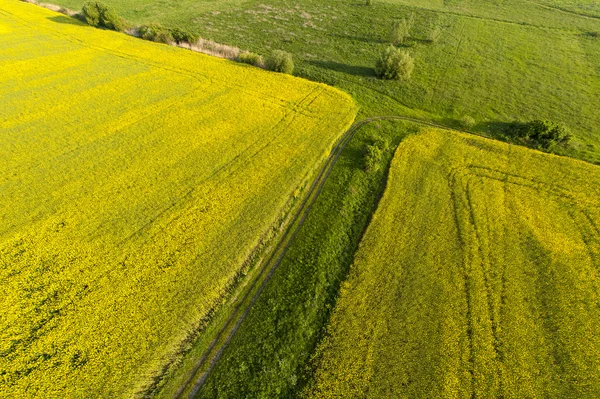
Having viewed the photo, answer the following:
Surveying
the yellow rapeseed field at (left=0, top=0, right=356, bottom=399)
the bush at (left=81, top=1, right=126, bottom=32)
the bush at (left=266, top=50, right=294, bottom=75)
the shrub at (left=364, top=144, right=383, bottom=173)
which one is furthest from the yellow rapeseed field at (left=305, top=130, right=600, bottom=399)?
the bush at (left=81, top=1, right=126, bottom=32)

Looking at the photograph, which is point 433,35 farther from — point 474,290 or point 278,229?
point 278,229

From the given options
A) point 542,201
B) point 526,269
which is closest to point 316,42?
point 542,201

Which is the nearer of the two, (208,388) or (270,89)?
(208,388)

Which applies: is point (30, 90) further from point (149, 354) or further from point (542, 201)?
point (542, 201)

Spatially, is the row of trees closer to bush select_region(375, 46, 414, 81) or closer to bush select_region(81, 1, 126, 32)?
bush select_region(81, 1, 126, 32)

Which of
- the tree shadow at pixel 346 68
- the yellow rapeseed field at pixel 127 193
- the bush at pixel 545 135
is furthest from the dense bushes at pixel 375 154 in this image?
the tree shadow at pixel 346 68

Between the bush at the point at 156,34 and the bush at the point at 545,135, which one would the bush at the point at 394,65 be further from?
the bush at the point at 156,34
